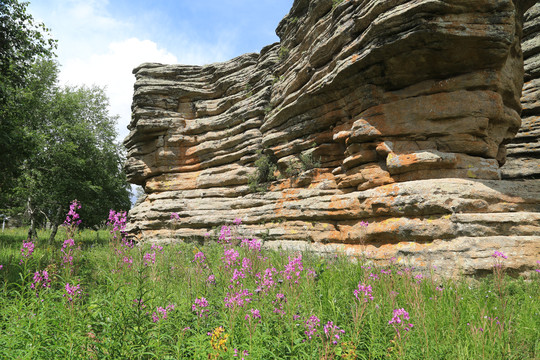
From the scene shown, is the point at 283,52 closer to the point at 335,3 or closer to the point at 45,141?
the point at 335,3

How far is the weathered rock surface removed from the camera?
10.7m

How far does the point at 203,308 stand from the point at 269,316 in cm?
90

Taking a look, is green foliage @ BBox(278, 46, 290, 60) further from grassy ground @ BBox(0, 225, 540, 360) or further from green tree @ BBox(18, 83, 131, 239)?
green tree @ BBox(18, 83, 131, 239)

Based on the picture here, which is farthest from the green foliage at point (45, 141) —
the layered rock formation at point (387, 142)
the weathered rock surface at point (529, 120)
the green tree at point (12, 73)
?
the weathered rock surface at point (529, 120)

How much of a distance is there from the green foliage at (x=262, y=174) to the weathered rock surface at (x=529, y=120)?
968 cm

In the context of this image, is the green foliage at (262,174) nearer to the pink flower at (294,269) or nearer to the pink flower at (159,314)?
the pink flower at (294,269)

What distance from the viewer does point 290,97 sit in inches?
518

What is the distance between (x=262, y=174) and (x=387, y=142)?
22.3ft

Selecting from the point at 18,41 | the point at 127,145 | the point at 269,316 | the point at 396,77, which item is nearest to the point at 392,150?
the point at 396,77

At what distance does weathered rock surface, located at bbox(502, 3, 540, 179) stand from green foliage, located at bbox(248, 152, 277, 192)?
31.8ft

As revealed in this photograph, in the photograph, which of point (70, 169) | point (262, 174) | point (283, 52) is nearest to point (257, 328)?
point (262, 174)

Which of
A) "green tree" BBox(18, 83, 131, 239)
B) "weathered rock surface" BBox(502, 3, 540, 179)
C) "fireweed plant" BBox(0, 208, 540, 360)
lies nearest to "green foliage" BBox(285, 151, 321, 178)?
"weathered rock surface" BBox(502, 3, 540, 179)

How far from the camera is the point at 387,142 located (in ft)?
30.3

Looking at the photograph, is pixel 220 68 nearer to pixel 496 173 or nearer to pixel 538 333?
pixel 496 173
